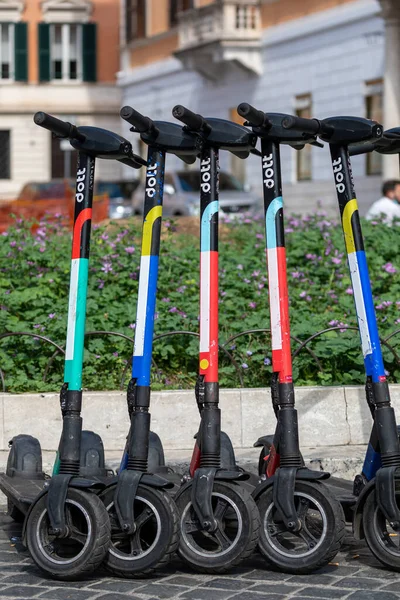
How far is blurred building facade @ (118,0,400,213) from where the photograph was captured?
93.0 ft

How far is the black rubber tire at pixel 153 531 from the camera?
228 inches

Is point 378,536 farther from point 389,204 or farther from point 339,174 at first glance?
point 389,204

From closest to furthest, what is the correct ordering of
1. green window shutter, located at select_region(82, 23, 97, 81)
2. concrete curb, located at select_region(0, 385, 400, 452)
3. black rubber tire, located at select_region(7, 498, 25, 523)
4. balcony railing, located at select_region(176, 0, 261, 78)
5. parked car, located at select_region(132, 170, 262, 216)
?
black rubber tire, located at select_region(7, 498, 25, 523) → concrete curb, located at select_region(0, 385, 400, 452) → parked car, located at select_region(132, 170, 262, 216) → balcony railing, located at select_region(176, 0, 261, 78) → green window shutter, located at select_region(82, 23, 97, 81)

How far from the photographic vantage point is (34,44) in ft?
173

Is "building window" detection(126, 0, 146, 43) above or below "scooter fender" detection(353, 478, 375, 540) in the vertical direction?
above

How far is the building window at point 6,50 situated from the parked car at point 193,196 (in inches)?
913

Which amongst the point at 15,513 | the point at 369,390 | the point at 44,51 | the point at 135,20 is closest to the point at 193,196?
the point at 135,20

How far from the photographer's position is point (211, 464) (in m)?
6.05

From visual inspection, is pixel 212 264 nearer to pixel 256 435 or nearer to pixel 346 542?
pixel 346 542

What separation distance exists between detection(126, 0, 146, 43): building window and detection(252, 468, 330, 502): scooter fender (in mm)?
37610

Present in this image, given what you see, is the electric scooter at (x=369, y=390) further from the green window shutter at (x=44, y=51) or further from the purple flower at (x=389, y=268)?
the green window shutter at (x=44, y=51)

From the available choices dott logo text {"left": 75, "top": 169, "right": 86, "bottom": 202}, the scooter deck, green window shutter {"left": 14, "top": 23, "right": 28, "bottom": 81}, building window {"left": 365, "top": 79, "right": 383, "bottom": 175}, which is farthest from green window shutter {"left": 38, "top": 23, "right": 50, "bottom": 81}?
dott logo text {"left": 75, "top": 169, "right": 86, "bottom": 202}

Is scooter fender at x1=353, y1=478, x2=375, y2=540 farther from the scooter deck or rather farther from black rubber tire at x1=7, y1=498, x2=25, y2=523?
black rubber tire at x1=7, y1=498, x2=25, y2=523

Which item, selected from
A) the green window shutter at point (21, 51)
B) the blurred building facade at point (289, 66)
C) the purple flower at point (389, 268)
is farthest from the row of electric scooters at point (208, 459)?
the green window shutter at point (21, 51)
